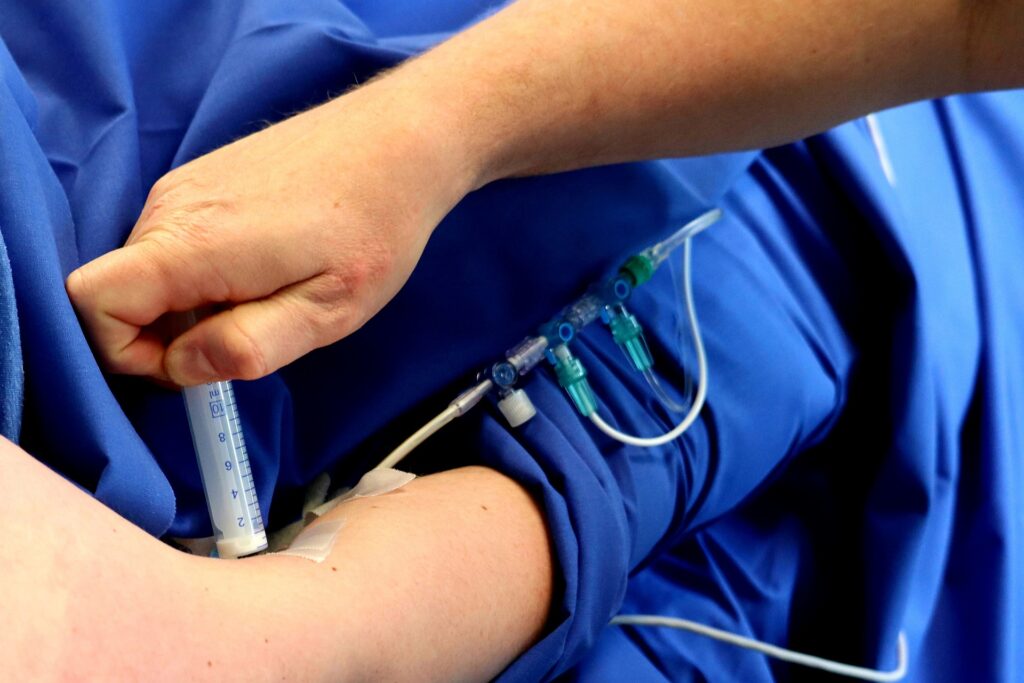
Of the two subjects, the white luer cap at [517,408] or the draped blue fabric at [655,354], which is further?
the white luer cap at [517,408]

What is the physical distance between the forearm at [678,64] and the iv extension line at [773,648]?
1.59 feet

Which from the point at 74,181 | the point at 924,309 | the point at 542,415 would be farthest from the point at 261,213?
the point at 924,309

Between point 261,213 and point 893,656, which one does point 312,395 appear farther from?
point 893,656

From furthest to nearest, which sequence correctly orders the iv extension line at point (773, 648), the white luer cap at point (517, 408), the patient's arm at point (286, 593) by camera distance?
the iv extension line at point (773, 648) < the white luer cap at point (517, 408) < the patient's arm at point (286, 593)

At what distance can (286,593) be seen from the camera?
1.97ft

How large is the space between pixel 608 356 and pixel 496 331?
12cm

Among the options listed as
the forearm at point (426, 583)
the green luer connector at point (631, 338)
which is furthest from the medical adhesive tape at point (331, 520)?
the green luer connector at point (631, 338)

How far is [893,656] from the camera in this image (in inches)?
39.6

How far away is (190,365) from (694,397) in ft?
1.65

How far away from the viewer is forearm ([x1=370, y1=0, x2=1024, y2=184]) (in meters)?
0.79

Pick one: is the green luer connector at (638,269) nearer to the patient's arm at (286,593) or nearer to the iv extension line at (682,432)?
the iv extension line at (682,432)

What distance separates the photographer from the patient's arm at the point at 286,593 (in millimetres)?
480

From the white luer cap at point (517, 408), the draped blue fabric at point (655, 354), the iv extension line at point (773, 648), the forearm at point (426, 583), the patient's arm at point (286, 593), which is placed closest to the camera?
the patient's arm at point (286, 593)

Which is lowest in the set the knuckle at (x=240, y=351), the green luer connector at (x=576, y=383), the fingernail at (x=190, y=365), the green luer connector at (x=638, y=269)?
the fingernail at (x=190, y=365)
